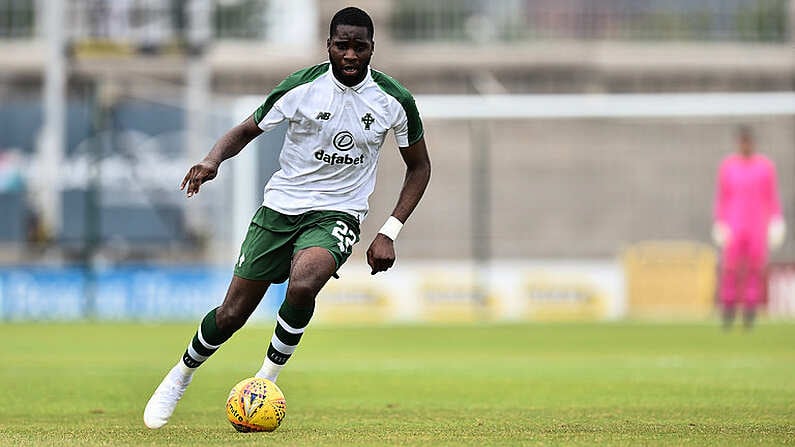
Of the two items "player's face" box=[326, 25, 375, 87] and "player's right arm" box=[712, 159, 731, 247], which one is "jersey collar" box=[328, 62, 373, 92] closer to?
"player's face" box=[326, 25, 375, 87]

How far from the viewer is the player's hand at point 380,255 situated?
27.1ft

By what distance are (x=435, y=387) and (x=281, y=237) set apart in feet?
12.8

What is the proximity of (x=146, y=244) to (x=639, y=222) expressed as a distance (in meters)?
11.2

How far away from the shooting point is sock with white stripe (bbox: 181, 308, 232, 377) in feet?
27.6

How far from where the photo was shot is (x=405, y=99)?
8.46 meters

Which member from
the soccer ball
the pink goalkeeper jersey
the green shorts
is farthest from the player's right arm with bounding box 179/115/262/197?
the pink goalkeeper jersey

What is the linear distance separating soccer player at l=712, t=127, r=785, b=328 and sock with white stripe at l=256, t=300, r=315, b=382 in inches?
469

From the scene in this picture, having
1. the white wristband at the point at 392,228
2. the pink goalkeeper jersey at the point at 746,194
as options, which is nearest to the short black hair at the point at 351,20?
the white wristband at the point at 392,228

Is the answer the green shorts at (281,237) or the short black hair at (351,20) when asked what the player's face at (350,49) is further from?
the green shorts at (281,237)

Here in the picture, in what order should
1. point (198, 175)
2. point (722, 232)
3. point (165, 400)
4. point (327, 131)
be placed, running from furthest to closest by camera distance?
1. point (722, 232)
2. point (165, 400)
3. point (327, 131)
4. point (198, 175)

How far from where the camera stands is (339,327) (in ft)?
76.6

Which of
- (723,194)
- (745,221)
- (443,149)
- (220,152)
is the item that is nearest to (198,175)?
(220,152)

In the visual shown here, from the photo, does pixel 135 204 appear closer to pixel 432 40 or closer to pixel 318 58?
pixel 318 58

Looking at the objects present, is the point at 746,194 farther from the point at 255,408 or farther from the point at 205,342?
the point at 255,408
